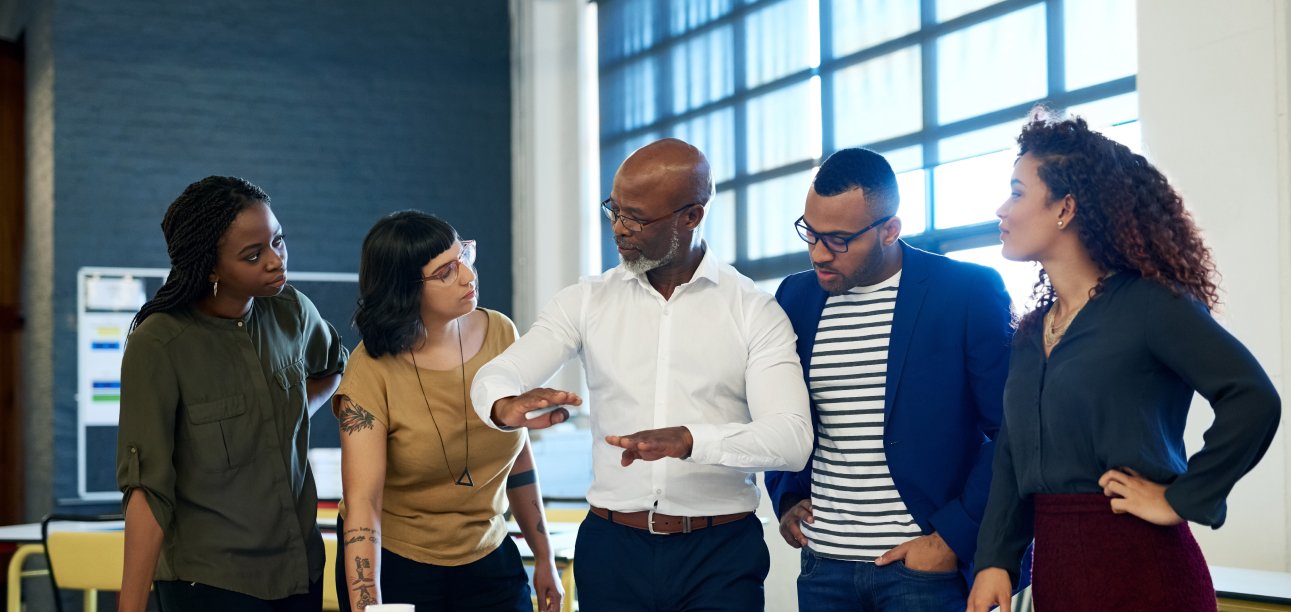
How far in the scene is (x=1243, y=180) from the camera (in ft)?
11.1

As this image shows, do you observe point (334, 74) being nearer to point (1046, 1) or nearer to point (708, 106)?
point (708, 106)

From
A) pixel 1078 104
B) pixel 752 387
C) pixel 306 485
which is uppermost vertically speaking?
pixel 1078 104

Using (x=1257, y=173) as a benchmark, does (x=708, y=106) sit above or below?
above

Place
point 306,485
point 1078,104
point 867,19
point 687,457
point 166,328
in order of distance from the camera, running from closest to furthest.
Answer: point 687,457, point 166,328, point 306,485, point 1078,104, point 867,19

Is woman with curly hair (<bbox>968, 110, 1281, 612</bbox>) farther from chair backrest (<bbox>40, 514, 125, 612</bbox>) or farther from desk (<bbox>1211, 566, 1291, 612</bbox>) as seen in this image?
chair backrest (<bbox>40, 514, 125, 612</bbox>)

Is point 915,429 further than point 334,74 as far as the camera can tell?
No

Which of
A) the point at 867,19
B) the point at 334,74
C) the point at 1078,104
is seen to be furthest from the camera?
the point at 334,74

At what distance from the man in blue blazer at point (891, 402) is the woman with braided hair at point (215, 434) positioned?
1038 millimetres

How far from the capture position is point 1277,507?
331cm

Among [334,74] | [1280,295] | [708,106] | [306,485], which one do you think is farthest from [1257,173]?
[334,74]

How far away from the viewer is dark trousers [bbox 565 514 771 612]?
6.52ft

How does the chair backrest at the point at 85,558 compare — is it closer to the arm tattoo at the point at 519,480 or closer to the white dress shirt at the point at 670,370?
the arm tattoo at the point at 519,480

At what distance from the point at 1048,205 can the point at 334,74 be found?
246 inches

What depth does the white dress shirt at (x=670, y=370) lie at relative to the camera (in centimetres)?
201
